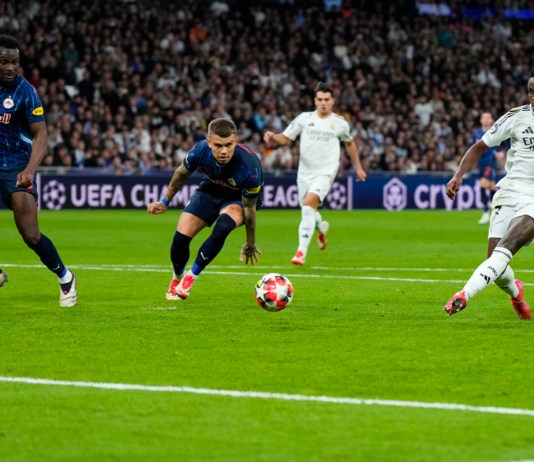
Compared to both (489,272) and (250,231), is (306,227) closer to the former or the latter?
(250,231)

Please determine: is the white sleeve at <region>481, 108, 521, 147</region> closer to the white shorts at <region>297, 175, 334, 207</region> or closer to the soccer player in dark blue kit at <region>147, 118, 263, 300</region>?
the soccer player in dark blue kit at <region>147, 118, 263, 300</region>

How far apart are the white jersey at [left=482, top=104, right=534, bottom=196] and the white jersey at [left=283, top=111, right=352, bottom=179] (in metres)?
7.83

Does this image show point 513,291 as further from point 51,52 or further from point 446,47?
point 446,47

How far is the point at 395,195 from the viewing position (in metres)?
37.5

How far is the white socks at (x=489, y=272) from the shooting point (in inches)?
381

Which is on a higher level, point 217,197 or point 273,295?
point 217,197

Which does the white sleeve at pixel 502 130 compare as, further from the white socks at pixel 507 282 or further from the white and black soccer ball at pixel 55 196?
the white and black soccer ball at pixel 55 196

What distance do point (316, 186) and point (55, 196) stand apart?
1602 cm

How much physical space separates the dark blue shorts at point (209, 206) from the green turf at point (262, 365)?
33.4 inches

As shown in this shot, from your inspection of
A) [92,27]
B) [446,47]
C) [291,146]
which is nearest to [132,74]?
[92,27]

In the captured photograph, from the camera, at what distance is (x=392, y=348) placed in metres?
8.69

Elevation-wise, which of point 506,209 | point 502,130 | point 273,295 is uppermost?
point 502,130

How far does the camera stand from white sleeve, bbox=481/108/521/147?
1034 centimetres

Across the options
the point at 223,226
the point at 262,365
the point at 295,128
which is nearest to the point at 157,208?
the point at 223,226
